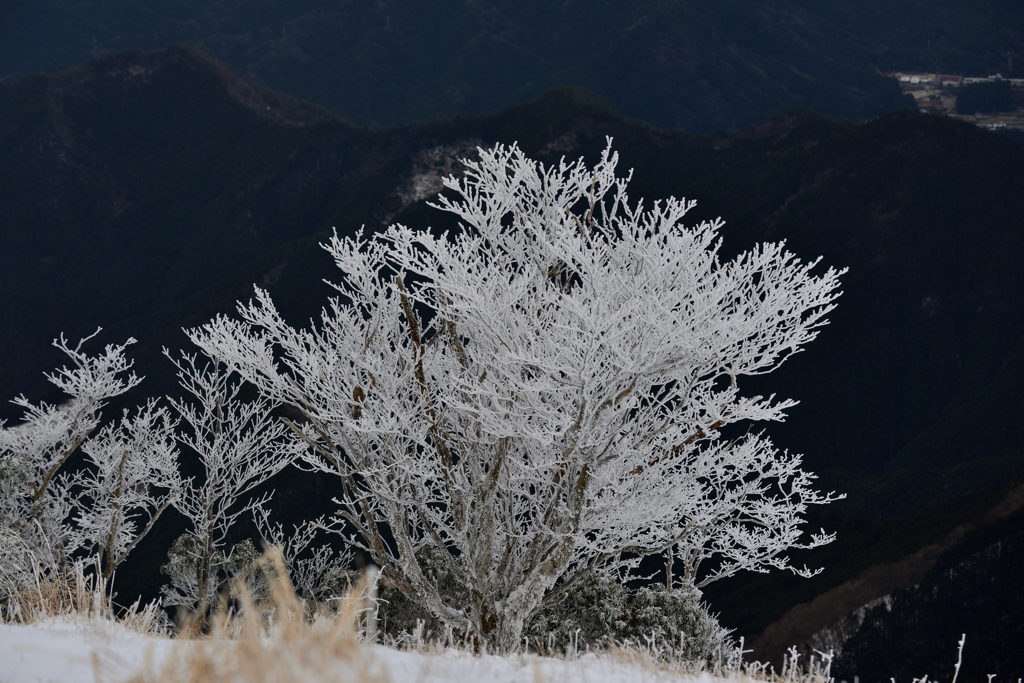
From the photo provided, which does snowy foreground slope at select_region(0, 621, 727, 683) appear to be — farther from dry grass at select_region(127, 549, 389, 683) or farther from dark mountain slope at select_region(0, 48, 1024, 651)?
dark mountain slope at select_region(0, 48, 1024, 651)

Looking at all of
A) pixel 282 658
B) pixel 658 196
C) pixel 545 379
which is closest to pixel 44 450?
pixel 545 379

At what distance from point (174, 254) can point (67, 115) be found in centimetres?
2786

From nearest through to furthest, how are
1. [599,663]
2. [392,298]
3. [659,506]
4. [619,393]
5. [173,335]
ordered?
[599,663], [619,393], [659,506], [392,298], [173,335]

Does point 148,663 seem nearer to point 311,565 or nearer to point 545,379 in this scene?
point 545,379

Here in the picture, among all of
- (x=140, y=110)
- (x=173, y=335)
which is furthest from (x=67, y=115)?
(x=173, y=335)

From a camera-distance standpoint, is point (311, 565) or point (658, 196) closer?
point (311, 565)

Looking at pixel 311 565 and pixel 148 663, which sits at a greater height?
pixel 311 565

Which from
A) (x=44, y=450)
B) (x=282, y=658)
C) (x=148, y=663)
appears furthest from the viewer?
A: (x=44, y=450)

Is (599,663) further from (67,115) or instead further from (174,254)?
(67,115)

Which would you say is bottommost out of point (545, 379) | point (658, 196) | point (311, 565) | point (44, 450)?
point (311, 565)

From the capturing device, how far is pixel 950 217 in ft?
204

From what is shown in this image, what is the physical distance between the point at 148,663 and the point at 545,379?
5.21 metres

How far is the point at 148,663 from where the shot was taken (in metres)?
2.46

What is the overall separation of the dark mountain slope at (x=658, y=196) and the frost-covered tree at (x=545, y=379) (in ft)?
67.3
